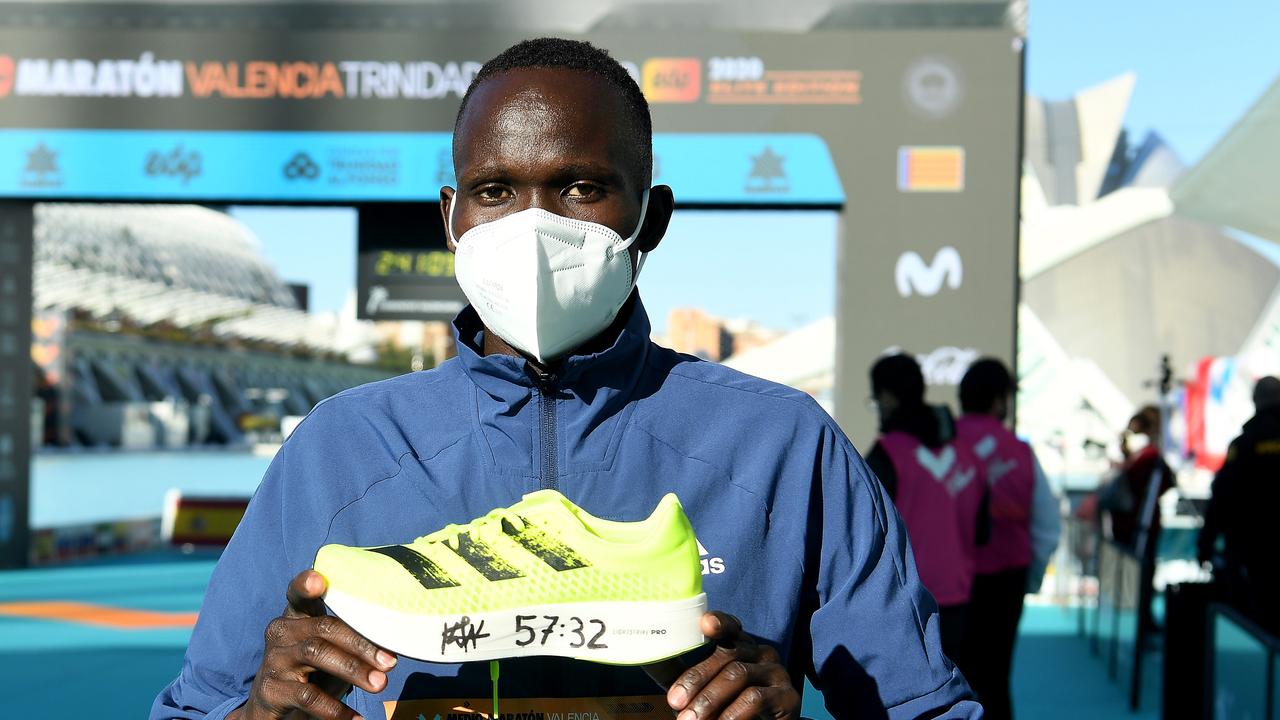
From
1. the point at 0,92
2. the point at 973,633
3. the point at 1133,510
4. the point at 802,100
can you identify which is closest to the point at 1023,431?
the point at 1133,510

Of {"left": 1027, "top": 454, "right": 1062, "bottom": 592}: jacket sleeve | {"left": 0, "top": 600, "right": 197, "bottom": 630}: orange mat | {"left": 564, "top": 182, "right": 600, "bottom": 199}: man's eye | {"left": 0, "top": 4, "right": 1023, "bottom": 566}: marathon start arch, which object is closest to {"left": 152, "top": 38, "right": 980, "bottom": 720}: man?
{"left": 564, "top": 182, "right": 600, "bottom": 199}: man's eye

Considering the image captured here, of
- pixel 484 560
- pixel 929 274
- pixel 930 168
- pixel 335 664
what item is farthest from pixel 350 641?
pixel 930 168

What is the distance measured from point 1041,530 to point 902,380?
1.17 metres

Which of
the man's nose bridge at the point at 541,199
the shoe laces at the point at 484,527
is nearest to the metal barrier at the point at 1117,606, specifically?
the man's nose bridge at the point at 541,199

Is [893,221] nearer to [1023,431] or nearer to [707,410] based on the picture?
[1023,431]

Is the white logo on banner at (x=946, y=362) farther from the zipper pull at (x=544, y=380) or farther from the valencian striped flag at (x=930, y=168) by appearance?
the zipper pull at (x=544, y=380)

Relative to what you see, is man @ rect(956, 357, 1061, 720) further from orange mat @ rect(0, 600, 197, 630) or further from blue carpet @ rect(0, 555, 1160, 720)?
orange mat @ rect(0, 600, 197, 630)

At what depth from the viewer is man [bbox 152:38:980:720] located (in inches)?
50.2

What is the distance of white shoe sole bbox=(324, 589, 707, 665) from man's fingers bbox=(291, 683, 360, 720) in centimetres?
7

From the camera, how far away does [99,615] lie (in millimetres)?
10500

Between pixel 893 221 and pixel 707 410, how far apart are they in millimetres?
8459

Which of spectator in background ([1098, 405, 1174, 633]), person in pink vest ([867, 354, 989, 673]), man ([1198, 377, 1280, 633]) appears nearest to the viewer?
person in pink vest ([867, 354, 989, 673])

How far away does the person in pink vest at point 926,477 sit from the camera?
15.1 feet

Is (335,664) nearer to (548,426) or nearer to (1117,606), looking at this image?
(548,426)
